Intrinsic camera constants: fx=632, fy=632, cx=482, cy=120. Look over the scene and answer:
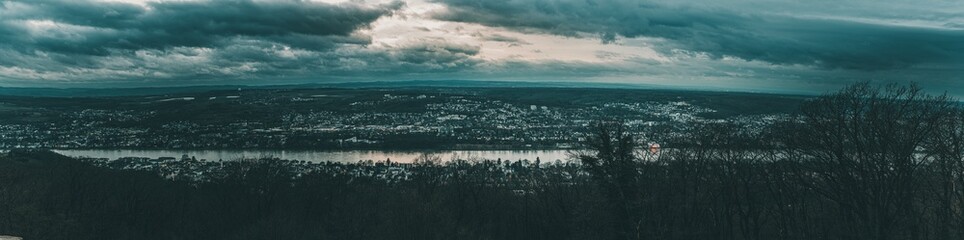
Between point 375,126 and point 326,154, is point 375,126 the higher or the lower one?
the higher one

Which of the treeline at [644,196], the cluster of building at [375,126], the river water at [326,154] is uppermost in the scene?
the treeline at [644,196]

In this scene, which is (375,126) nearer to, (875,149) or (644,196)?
(644,196)

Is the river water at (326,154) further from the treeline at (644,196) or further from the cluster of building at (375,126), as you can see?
the treeline at (644,196)

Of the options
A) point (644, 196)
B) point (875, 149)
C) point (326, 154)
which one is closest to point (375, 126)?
point (326, 154)

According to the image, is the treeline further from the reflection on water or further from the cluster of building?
the cluster of building

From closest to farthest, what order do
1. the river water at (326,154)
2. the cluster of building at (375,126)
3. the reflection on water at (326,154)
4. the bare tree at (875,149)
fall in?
the bare tree at (875,149)
the reflection on water at (326,154)
the river water at (326,154)
the cluster of building at (375,126)

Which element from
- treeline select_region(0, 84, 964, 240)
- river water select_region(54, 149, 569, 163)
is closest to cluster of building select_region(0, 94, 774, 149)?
river water select_region(54, 149, 569, 163)

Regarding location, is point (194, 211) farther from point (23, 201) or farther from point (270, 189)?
point (23, 201)

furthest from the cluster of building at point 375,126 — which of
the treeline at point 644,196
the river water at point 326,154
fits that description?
the treeline at point 644,196
